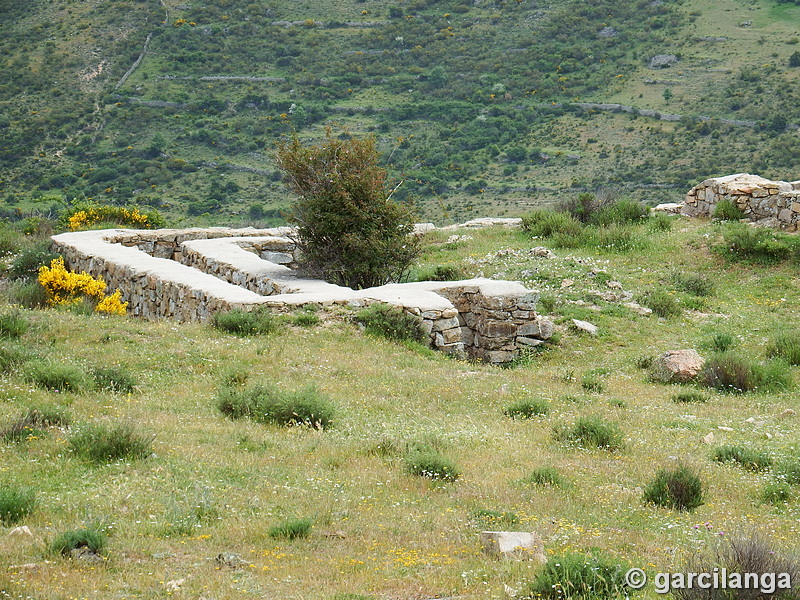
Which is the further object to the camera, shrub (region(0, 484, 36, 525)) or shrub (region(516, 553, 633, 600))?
shrub (region(0, 484, 36, 525))

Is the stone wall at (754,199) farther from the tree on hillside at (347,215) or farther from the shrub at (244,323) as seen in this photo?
the shrub at (244,323)

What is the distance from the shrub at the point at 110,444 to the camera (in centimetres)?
634

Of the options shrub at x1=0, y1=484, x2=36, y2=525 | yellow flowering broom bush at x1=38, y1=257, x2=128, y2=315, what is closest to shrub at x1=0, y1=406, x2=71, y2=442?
shrub at x1=0, y1=484, x2=36, y2=525

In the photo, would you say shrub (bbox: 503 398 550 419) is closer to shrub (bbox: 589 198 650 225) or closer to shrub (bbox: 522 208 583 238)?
shrub (bbox: 522 208 583 238)

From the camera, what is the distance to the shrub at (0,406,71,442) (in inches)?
260

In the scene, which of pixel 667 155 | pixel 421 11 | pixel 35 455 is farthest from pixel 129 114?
pixel 35 455

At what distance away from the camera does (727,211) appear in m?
19.5

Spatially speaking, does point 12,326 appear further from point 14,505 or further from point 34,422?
point 14,505

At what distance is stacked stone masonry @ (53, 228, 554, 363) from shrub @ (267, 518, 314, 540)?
654 cm

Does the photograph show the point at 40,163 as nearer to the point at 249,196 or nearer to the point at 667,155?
the point at 249,196

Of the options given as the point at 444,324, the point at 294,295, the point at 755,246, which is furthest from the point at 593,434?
the point at 755,246

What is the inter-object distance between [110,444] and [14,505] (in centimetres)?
116

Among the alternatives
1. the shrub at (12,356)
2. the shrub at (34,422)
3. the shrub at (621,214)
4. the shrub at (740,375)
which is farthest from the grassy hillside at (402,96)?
the shrub at (34,422)

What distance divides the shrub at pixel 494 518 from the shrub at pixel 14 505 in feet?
8.98
